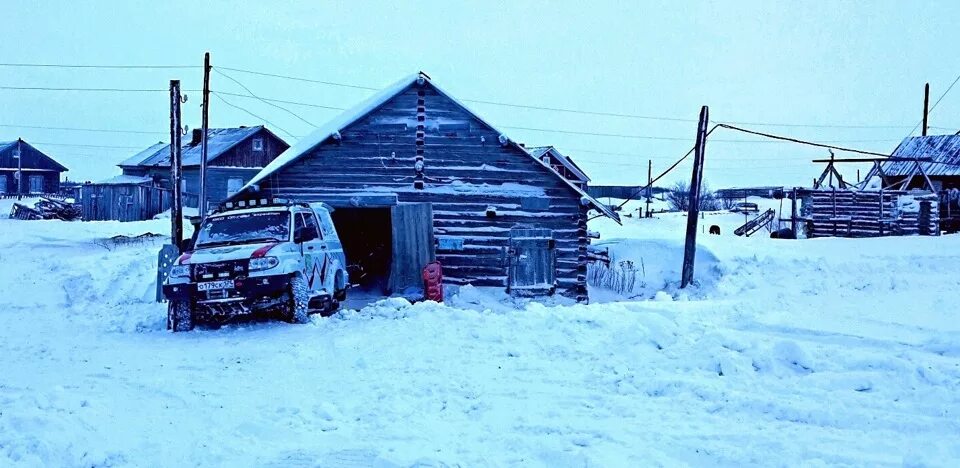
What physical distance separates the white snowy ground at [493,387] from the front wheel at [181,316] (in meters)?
0.34

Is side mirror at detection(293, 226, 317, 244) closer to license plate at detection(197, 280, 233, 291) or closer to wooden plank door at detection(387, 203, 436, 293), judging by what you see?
license plate at detection(197, 280, 233, 291)

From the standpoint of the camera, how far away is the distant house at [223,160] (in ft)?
149

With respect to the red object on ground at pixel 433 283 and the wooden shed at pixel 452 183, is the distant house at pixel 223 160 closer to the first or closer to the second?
the wooden shed at pixel 452 183

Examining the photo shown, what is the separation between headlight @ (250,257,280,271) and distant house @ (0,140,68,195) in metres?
57.1

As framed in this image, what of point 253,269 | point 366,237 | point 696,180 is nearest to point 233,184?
point 366,237

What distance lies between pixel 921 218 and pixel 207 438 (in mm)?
33655

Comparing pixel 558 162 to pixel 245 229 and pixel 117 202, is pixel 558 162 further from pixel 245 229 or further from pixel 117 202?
pixel 245 229

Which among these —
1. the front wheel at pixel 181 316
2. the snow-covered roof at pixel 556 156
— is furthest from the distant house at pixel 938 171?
the front wheel at pixel 181 316

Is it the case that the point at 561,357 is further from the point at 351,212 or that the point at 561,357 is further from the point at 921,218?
the point at 921,218

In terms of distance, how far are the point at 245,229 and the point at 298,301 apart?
1.88 metres

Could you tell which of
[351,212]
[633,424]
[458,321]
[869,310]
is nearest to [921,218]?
[869,310]

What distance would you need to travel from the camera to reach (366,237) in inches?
906

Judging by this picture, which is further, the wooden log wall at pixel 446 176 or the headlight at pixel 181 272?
the wooden log wall at pixel 446 176

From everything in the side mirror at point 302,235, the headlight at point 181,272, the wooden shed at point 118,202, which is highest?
the wooden shed at point 118,202
